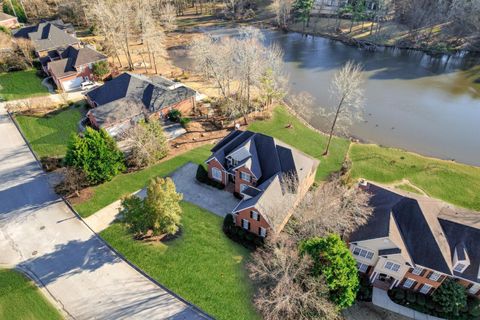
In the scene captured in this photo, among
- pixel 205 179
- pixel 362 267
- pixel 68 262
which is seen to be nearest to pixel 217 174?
pixel 205 179

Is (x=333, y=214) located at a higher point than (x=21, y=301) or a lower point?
higher

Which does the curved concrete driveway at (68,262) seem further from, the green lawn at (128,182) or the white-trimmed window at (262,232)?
the white-trimmed window at (262,232)

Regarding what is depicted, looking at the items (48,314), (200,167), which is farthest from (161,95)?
(48,314)

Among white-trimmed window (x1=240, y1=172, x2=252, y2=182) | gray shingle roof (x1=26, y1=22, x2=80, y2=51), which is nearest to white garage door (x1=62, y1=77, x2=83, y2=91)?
gray shingle roof (x1=26, y1=22, x2=80, y2=51)

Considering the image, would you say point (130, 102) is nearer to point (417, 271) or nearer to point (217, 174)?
point (217, 174)

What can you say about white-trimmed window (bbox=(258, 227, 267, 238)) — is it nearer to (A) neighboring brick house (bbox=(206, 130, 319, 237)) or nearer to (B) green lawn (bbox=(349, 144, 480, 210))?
(A) neighboring brick house (bbox=(206, 130, 319, 237))

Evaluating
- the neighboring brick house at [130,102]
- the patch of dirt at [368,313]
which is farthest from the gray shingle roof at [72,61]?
the patch of dirt at [368,313]
